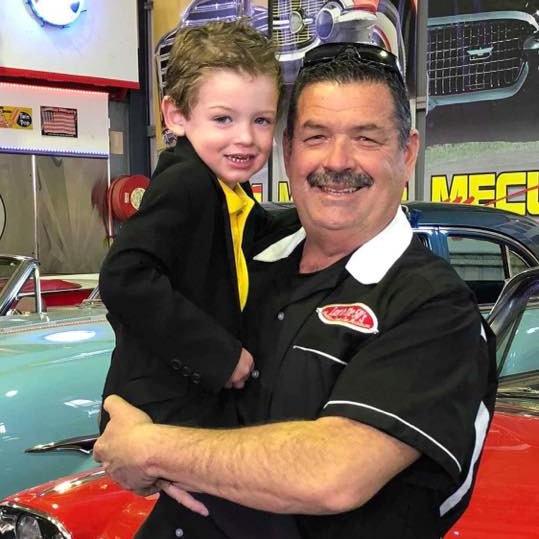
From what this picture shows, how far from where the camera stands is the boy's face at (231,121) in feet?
5.55

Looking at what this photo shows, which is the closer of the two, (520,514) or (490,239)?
(520,514)

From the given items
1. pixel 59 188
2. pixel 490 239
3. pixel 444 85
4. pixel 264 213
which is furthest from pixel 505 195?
pixel 264 213

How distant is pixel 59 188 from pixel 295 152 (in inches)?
396

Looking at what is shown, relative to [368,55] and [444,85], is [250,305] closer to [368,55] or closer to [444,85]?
[368,55]

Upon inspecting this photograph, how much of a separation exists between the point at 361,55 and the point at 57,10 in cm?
1018

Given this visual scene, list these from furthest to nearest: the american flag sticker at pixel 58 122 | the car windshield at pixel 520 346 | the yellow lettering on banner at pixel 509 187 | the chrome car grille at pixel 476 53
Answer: the american flag sticker at pixel 58 122
the yellow lettering on banner at pixel 509 187
the chrome car grille at pixel 476 53
the car windshield at pixel 520 346

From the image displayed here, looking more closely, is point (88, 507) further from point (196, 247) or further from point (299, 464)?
point (299, 464)

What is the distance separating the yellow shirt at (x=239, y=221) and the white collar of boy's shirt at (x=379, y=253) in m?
0.29

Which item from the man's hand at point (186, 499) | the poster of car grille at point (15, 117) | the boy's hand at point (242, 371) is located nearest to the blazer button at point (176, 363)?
the boy's hand at point (242, 371)

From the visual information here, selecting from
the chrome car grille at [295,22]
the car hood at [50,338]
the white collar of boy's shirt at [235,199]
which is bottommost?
the car hood at [50,338]

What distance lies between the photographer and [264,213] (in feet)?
6.01

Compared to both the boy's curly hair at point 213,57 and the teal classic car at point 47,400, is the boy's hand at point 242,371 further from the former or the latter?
the teal classic car at point 47,400

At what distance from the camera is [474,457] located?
1318mm

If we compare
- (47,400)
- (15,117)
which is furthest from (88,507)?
(15,117)
